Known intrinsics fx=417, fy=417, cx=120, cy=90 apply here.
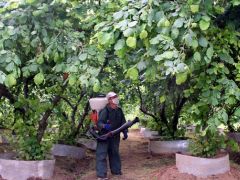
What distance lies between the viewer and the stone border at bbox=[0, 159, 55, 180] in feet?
20.5

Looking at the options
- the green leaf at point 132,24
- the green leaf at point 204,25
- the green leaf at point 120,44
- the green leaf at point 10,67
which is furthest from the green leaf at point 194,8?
the green leaf at point 10,67

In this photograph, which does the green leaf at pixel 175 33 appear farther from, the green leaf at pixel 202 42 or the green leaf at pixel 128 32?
the green leaf at pixel 128 32

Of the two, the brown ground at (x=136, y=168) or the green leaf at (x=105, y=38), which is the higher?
the green leaf at (x=105, y=38)

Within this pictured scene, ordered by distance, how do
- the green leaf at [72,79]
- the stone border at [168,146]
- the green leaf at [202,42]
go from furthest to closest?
the stone border at [168,146], the green leaf at [72,79], the green leaf at [202,42]

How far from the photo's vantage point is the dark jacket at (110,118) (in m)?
6.65

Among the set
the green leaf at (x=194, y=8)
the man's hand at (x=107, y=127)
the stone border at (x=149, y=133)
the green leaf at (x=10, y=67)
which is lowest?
the stone border at (x=149, y=133)

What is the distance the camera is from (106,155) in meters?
6.82

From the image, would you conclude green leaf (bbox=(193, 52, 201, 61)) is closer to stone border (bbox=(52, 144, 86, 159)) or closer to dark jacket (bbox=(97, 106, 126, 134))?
dark jacket (bbox=(97, 106, 126, 134))

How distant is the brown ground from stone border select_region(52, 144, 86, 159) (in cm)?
18

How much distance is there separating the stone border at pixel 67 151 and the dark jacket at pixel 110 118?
242 centimetres

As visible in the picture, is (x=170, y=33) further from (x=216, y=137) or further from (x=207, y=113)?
(x=216, y=137)

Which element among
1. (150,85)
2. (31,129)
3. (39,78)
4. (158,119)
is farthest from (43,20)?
(158,119)

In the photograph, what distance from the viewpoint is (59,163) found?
26.6ft

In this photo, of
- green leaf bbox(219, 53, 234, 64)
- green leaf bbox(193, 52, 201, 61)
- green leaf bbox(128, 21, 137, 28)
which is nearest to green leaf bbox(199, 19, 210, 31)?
green leaf bbox(193, 52, 201, 61)
